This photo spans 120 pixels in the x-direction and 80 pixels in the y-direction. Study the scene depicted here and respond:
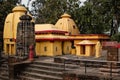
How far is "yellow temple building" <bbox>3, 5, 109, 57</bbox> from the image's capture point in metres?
20.4

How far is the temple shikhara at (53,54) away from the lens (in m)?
13.0

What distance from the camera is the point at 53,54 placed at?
21.1 metres

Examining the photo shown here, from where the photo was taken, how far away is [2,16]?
2628 cm

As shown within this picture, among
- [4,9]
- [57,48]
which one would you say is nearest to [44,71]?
[57,48]

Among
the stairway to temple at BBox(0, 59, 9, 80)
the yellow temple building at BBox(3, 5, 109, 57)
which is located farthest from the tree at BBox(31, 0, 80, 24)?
the stairway to temple at BBox(0, 59, 9, 80)

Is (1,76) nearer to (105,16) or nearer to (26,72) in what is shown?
(26,72)

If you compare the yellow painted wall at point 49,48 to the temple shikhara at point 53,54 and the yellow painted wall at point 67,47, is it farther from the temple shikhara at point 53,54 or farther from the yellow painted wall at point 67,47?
the yellow painted wall at point 67,47

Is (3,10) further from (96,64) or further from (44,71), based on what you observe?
(96,64)

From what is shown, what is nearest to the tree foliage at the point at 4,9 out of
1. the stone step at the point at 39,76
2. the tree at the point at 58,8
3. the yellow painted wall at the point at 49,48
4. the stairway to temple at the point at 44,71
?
the tree at the point at 58,8

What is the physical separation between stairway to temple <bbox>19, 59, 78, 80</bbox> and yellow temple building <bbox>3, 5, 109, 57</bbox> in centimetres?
422

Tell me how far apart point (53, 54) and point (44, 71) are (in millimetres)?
5898

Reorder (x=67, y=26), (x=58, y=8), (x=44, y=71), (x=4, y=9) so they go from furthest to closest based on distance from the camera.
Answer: (x=58, y=8)
(x=4, y=9)
(x=67, y=26)
(x=44, y=71)

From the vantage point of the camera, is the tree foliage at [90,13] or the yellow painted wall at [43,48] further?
the tree foliage at [90,13]

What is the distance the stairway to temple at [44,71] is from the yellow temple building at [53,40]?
422cm
